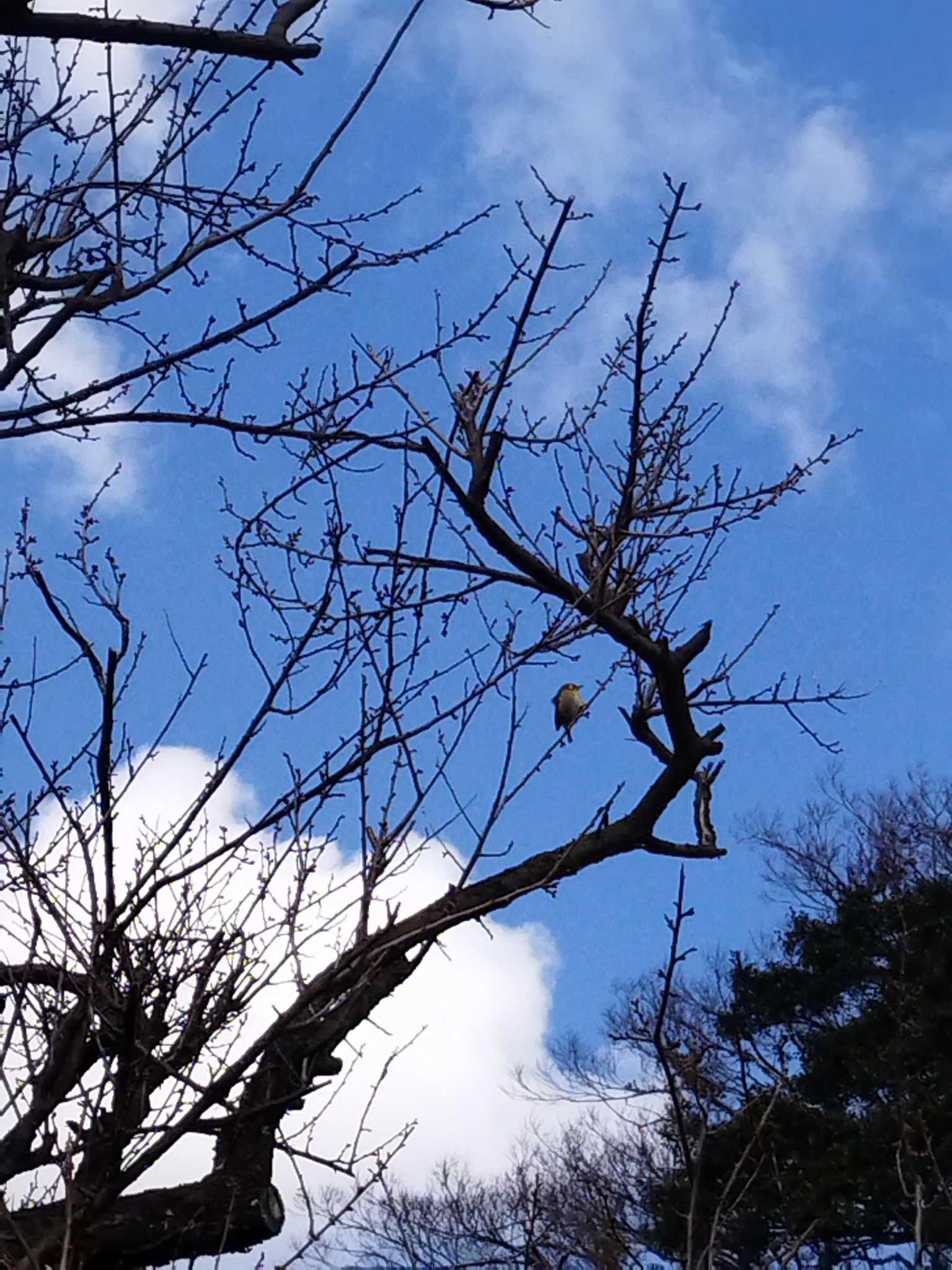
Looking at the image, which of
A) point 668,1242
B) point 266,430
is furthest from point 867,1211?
point 266,430

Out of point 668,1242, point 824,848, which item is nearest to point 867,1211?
point 668,1242

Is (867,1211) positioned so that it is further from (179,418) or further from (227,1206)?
(179,418)

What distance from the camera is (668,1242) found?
620 inches

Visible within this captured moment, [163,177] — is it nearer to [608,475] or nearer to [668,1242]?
[608,475]

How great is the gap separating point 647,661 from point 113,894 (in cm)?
219

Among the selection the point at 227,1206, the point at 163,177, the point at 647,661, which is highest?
the point at 163,177

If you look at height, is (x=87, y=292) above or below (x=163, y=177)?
below

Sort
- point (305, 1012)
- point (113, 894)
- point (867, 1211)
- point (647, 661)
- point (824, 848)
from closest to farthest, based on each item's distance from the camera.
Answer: point (113, 894)
point (305, 1012)
point (647, 661)
point (867, 1211)
point (824, 848)

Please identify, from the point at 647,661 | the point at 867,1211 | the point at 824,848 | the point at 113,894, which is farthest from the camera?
the point at 824,848

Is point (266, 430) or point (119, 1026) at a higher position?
point (266, 430)

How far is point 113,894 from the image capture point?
3225 mm

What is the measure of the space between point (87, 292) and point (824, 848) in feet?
59.0

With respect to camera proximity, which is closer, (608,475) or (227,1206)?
(227,1206)

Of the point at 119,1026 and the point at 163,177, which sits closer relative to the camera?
the point at 119,1026
